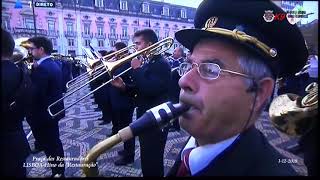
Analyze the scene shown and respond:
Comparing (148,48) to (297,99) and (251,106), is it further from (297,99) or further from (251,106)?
(251,106)

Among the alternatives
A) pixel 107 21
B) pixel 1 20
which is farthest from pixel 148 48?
pixel 1 20

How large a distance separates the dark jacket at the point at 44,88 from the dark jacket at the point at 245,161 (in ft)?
8.40

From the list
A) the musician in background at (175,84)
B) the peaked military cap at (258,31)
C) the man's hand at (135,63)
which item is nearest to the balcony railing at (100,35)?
the man's hand at (135,63)

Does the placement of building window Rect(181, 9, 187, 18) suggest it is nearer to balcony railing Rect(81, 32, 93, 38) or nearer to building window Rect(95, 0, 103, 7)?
building window Rect(95, 0, 103, 7)

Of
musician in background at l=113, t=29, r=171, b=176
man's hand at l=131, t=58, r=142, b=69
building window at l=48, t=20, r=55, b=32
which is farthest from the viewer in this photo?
man's hand at l=131, t=58, r=142, b=69

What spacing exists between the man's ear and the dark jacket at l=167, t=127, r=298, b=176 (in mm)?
119

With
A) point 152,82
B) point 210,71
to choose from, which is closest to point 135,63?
point 152,82

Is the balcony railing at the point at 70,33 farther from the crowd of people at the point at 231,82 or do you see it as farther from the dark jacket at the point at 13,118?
the crowd of people at the point at 231,82

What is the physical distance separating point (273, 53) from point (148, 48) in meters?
2.15

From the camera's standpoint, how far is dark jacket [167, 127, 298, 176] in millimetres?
1034

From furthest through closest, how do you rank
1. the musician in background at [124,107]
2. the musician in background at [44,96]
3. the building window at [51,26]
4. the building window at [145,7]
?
the musician in background at [124,107] < the musician in background at [44,96] < the building window at [51,26] < the building window at [145,7]

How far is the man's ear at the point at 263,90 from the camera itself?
1119 mm

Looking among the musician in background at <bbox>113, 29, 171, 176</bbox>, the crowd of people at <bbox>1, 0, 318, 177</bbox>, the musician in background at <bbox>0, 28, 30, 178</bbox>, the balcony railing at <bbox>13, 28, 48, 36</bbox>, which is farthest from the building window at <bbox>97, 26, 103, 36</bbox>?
the crowd of people at <bbox>1, 0, 318, 177</bbox>

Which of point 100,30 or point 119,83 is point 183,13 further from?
point 119,83
